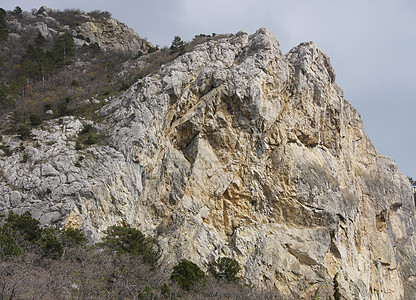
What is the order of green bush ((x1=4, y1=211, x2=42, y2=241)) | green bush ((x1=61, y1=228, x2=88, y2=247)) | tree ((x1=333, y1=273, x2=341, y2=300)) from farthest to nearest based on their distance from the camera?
tree ((x1=333, y1=273, x2=341, y2=300)) → green bush ((x1=61, y1=228, x2=88, y2=247)) → green bush ((x1=4, y1=211, x2=42, y2=241))

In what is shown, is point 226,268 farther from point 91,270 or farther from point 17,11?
point 17,11

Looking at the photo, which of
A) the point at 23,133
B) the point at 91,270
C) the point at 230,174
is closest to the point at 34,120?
the point at 23,133

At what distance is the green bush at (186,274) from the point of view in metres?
23.9

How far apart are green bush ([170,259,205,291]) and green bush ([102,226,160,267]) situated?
→ 77.7 inches

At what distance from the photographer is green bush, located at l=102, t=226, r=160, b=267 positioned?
25031 millimetres

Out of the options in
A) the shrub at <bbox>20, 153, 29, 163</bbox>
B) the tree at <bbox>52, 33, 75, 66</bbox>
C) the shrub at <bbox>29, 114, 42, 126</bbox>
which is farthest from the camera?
the tree at <bbox>52, 33, 75, 66</bbox>

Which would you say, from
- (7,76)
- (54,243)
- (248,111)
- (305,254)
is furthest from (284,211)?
(7,76)

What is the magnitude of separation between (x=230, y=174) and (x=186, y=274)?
11261 mm

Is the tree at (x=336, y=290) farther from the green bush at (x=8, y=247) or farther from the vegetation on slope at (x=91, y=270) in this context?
the green bush at (x=8, y=247)

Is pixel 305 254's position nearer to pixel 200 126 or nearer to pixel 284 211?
pixel 284 211

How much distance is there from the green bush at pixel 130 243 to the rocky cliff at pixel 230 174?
1.09m

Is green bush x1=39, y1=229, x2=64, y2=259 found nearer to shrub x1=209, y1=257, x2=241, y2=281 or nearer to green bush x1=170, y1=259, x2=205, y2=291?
green bush x1=170, y1=259, x2=205, y2=291

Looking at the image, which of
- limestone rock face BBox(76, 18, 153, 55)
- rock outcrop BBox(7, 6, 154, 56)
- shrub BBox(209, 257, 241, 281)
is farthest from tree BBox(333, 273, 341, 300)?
limestone rock face BBox(76, 18, 153, 55)

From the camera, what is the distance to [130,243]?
25641mm
